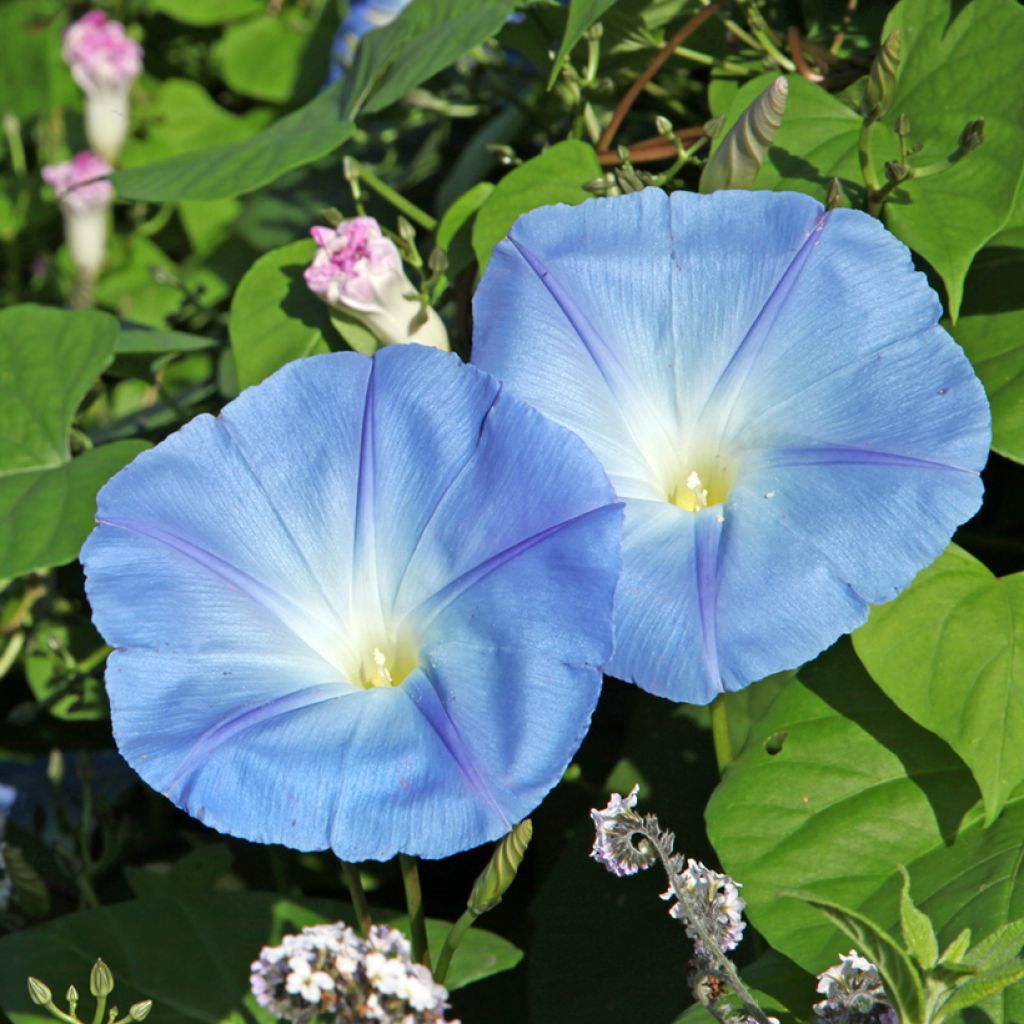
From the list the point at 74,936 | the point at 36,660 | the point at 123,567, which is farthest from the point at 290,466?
the point at 36,660

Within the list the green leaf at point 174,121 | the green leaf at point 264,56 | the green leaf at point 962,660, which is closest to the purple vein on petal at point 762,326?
the green leaf at point 962,660

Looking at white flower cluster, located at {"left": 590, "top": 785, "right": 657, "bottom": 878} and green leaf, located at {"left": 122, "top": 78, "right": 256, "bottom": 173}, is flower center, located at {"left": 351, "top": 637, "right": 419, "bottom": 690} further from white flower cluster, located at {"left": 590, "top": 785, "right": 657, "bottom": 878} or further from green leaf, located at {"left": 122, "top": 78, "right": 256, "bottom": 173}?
green leaf, located at {"left": 122, "top": 78, "right": 256, "bottom": 173}

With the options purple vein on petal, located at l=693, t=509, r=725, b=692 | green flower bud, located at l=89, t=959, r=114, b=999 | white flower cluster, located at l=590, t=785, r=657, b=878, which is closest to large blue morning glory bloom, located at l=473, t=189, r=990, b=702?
purple vein on petal, located at l=693, t=509, r=725, b=692

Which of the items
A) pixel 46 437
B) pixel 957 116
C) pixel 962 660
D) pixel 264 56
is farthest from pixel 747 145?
pixel 264 56

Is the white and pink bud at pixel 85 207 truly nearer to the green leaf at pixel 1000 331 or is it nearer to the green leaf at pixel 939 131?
the green leaf at pixel 939 131

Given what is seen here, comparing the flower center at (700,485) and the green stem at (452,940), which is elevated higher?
the flower center at (700,485)

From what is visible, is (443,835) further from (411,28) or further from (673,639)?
(411,28)

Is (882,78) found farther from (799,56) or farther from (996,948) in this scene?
(996,948)
